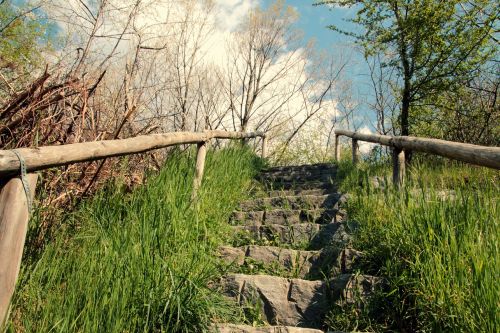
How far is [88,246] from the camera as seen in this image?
2.67 m

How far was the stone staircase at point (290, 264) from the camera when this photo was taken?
314 cm

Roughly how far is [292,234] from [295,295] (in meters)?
1.15

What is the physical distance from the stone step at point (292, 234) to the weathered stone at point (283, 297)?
36.5 inches

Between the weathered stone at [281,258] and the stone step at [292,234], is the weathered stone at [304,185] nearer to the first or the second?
the stone step at [292,234]

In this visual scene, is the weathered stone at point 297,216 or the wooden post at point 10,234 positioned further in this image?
the weathered stone at point 297,216

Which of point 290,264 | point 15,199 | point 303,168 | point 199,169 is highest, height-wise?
point 303,168

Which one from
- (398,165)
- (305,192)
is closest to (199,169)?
(398,165)

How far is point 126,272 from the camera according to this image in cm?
238

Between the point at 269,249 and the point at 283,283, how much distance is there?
0.65 metres

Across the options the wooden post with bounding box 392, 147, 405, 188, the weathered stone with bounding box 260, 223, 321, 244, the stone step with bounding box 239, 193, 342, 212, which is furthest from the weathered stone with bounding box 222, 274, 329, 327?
the stone step with bounding box 239, 193, 342, 212

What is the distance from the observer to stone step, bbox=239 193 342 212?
5387 millimetres

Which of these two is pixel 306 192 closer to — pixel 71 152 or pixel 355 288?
pixel 355 288

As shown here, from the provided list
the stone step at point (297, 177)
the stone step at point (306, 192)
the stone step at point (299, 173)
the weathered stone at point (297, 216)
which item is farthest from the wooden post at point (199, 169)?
the stone step at point (299, 173)

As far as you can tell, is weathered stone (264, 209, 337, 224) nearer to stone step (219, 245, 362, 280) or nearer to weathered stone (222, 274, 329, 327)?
stone step (219, 245, 362, 280)
